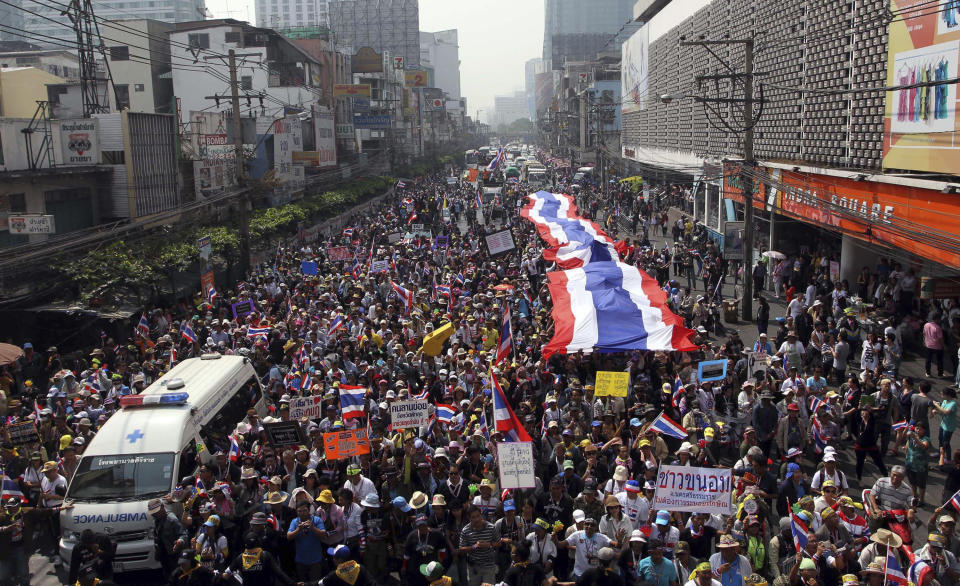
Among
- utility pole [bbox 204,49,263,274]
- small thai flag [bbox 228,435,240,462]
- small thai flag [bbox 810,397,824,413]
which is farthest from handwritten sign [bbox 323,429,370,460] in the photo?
utility pole [bbox 204,49,263,274]

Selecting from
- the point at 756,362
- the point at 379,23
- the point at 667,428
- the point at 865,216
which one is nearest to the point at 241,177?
the point at 865,216

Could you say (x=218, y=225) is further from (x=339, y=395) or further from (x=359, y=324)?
(x=339, y=395)

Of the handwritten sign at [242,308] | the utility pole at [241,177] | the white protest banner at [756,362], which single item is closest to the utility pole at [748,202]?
the white protest banner at [756,362]

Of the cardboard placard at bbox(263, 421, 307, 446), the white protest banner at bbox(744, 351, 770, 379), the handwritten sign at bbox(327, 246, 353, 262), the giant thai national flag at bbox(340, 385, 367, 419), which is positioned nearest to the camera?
the cardboard placard at bbox(263, 421, 307, 446)

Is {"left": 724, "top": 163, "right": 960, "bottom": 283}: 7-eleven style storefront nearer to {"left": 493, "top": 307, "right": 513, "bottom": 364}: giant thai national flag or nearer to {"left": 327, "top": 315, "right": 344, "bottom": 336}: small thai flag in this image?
{"left": 493, "top": 307, "right": 513, "bottom": 364}: giant thai national flag

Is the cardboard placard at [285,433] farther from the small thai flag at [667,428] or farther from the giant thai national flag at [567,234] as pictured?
the giant thai national flag at [567,234]

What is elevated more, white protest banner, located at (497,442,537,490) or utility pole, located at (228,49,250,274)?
utility pole, located at (228,49,250,274)

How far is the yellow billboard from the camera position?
16.7 m

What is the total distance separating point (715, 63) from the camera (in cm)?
3906

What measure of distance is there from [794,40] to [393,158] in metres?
60.3

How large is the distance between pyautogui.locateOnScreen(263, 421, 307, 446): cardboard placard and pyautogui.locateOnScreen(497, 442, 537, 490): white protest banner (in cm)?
289

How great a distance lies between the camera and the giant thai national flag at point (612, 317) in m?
14.1

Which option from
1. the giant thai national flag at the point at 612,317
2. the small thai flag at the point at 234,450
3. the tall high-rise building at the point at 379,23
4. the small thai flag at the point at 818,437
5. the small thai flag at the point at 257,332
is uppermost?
the tall high-rise building at the point at 379,23

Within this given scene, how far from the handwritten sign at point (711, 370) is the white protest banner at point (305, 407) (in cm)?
549
